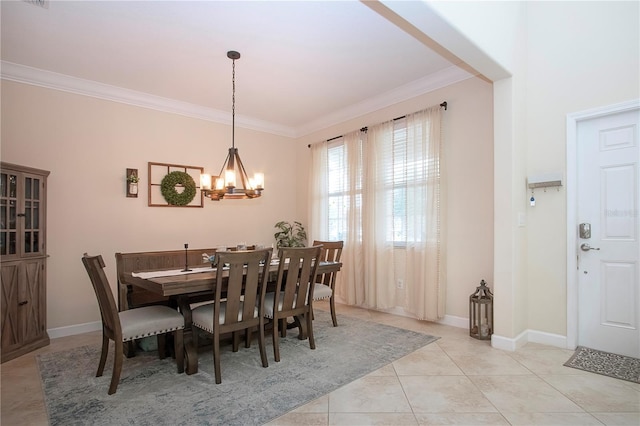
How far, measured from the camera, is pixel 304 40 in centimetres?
322

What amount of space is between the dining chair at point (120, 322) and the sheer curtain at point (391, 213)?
2586 mm

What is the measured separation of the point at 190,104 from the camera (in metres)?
4.78

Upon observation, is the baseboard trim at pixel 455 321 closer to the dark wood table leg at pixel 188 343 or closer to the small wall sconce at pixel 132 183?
the dark wood table leg at pixel 188 343

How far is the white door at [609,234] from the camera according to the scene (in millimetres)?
2881

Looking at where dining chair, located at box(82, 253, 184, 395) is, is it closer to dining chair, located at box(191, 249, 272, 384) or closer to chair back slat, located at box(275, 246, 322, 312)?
dining chair, located at box(191, 249, 272, 384)

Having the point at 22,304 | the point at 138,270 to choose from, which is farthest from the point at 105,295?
the point at 22,304

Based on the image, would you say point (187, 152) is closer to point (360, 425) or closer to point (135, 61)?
point (135, 61)

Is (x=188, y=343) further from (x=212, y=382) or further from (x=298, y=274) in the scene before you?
(x=298, y=274)

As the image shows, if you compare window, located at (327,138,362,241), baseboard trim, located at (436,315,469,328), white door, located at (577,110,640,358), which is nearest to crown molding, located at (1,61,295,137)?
window, located at (327,138,362,241)

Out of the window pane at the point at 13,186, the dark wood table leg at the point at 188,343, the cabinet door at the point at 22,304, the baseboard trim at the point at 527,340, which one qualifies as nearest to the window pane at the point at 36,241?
the cabinet door at the point at 22,304

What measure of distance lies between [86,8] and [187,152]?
2.20 m

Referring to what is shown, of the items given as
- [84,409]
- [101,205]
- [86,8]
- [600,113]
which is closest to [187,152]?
[101,205]

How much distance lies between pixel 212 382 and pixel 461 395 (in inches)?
68.3

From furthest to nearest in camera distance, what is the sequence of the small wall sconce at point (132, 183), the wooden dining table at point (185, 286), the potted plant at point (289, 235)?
the potted plant at point (289, 235), the small wall sconce at point (132, 183), the wooden dining table at point (185, 286)
